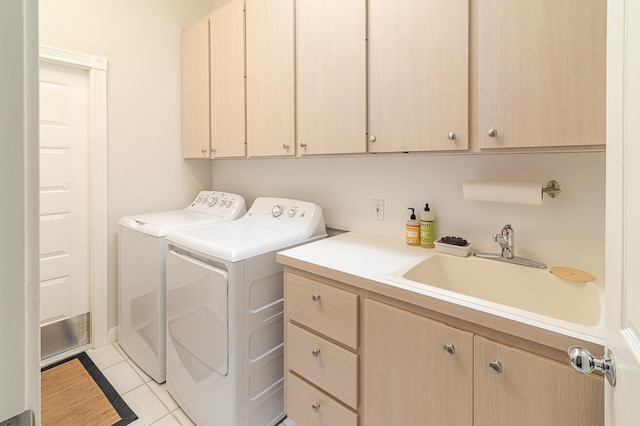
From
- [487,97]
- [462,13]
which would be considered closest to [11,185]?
[487,97]

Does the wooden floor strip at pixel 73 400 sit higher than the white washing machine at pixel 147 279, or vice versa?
the white washing machine at pixel 147 279

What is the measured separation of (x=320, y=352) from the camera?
1.27 m

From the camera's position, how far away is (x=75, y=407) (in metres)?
1.68

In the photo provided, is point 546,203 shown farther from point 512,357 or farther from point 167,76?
point 167,76

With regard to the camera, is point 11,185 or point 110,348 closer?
point 11,185

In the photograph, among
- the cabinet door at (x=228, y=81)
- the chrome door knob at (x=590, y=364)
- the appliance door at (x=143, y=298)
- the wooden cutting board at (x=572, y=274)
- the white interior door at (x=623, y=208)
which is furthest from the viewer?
the cabinet door at (x=228, y=81)

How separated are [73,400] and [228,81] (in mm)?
2152

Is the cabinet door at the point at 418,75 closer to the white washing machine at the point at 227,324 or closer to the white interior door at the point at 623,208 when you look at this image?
the white interior door at the point at 623,208

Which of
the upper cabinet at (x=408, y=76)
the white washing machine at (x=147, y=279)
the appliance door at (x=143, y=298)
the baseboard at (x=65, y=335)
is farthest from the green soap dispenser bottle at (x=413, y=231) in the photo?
the baseboard at (x=65, y=335)

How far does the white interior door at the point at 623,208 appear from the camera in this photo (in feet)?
1.51

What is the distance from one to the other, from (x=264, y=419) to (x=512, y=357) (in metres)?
1.26

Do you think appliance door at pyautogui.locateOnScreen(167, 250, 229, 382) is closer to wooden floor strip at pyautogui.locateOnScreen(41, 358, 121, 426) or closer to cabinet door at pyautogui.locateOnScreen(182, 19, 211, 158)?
wooden floor strip at pyautogui.locateOnScreen(41, 358, 121, 426)

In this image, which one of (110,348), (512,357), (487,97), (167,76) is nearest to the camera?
(512,357)

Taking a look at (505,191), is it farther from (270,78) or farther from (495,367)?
(270,78)
